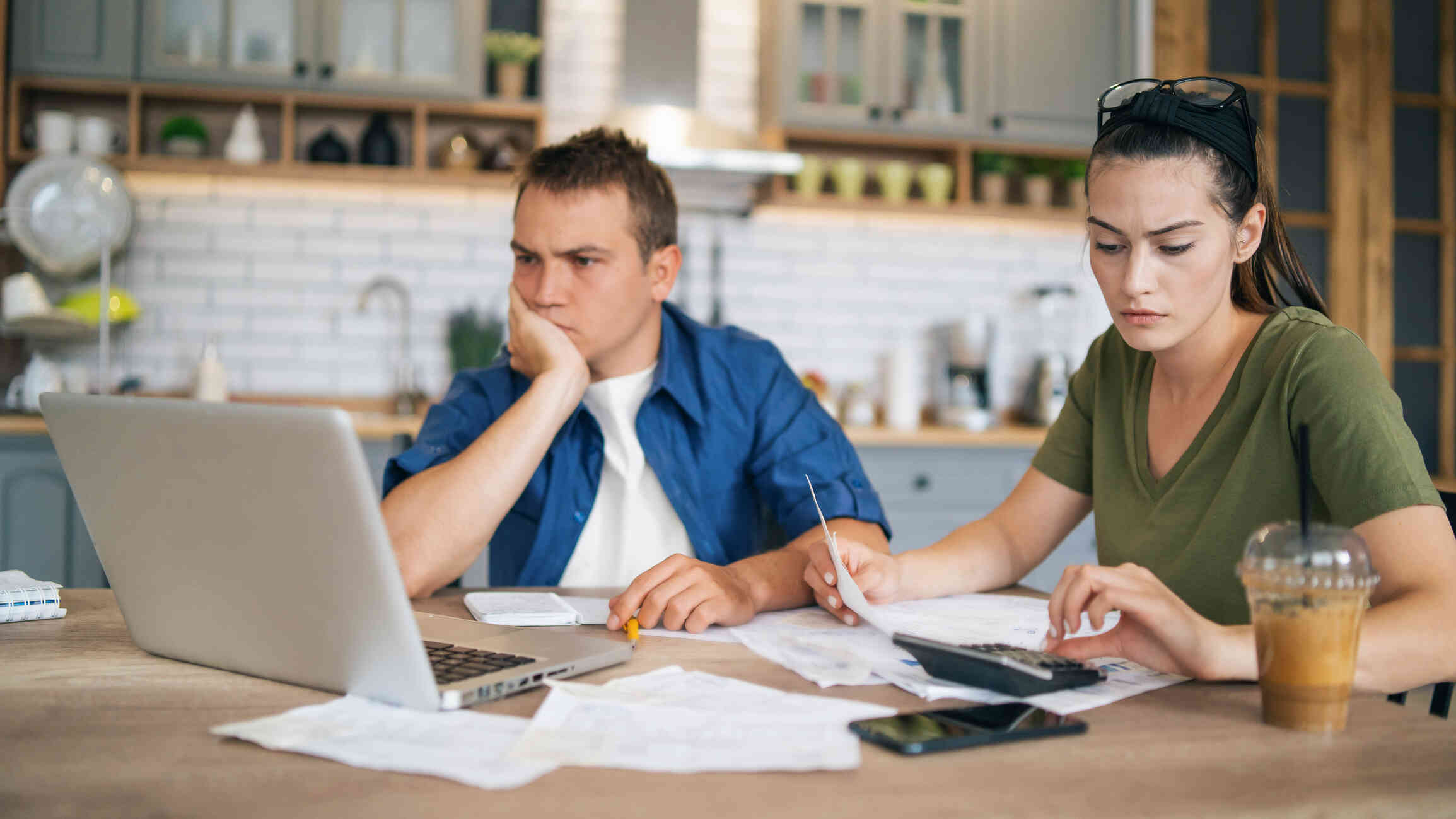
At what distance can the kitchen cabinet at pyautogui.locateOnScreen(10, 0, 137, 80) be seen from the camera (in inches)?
137

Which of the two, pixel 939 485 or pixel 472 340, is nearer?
pixel 939 485

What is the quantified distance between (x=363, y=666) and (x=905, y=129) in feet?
11.4

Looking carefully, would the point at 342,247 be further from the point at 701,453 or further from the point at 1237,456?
the point at 1237,456

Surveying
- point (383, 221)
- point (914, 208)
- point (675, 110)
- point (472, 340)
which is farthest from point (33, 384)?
point (914, 208)

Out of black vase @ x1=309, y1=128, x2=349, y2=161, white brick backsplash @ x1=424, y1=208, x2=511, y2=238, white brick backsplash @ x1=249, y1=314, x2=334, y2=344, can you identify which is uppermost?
black vase @ x1=309, y1=128, x2=349, y2=161

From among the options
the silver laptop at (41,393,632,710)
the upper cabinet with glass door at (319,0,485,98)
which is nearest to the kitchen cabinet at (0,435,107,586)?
the upper cabinet with glass door at (319,0,485,98)

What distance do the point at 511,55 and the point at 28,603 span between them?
A: 9.50ft

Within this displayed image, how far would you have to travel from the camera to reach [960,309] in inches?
172

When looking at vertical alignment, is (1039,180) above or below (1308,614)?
above

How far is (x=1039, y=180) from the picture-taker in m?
4.24

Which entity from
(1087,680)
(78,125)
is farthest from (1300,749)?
(78,125)

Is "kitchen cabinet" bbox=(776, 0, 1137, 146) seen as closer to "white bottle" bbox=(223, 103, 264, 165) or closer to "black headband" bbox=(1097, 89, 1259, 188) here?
"white bottle" bbox=(223, 103, 264, 165)

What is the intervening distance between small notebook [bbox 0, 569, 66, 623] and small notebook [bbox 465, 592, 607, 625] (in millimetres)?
436

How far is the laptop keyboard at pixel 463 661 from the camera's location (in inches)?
36.5
